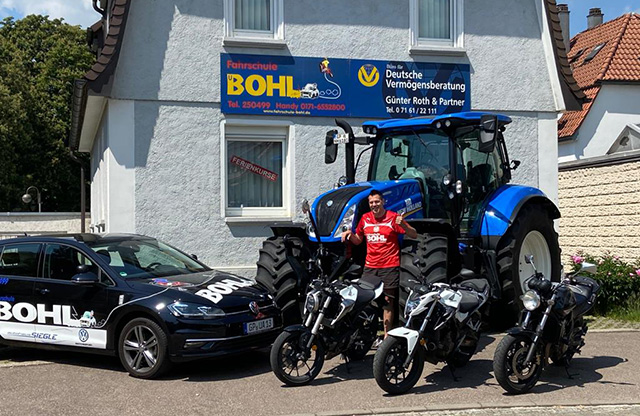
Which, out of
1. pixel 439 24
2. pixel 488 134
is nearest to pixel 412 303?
pixel 488 134

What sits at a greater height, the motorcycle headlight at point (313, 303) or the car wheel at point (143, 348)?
the motorcycle headlight at point (313, 303)

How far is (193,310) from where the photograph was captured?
7539mm

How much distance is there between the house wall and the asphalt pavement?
18.1 meters

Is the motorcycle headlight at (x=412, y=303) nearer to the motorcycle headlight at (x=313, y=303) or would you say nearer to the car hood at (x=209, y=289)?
the motorcycle headlight at (x=313, y=303)

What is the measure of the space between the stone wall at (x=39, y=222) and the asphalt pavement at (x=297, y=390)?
72.5 ft

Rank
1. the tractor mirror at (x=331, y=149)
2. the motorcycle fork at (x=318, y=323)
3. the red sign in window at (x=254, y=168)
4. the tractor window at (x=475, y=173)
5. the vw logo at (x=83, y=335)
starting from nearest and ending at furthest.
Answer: the motorcycle fork at (x=318, y=323) < the vw logo at (x=83, y=335) < the tractor window at (x=475, y=173) < the tractor mirror at (x=331, y=149) < the red sign in window at (x=254, y=168)

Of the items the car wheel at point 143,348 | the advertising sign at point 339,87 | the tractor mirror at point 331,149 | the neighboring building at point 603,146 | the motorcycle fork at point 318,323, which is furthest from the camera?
the neighboring building at point 603,146

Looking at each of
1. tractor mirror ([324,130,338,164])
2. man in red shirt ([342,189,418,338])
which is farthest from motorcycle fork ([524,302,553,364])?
tractor mirror ([324,130,338,164])

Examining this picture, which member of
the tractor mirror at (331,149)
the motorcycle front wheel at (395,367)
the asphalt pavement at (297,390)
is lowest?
the asphalt pavement at (297,390)

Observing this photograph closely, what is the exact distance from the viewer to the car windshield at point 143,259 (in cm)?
829

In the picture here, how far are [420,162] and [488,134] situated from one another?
3.72 feet

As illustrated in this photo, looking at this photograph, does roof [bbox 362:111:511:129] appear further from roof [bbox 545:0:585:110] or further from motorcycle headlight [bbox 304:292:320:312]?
roof [bbox 545:0:585:110]

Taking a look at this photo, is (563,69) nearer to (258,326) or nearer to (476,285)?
(476,285)

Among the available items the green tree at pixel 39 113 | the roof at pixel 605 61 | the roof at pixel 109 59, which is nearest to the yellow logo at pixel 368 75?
the roof at pixel 109 59
